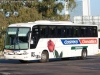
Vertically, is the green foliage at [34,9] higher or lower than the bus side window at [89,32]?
higher

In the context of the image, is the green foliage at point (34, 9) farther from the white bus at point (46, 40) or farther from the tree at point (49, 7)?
the white bus at point (46, 40)

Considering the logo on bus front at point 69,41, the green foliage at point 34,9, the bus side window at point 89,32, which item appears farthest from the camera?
the green foliage at point 34,9

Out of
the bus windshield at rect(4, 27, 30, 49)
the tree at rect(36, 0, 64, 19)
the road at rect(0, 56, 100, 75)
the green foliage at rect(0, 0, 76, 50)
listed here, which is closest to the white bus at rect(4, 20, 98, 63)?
the bus windshield at rect(4, 27, 30, 49)

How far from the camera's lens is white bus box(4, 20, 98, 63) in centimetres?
2844

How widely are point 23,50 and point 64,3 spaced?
3590 cm

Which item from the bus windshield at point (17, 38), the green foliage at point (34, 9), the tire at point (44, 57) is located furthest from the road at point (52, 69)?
the green foliage at point (34, 9)

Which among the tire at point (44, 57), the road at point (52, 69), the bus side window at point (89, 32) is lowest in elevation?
the road at point (52, 69)

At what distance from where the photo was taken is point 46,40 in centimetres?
2978

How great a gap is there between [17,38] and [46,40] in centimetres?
234

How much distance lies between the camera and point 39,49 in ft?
95.7

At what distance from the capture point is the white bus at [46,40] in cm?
2844

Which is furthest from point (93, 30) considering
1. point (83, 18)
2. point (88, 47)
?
point (83, 18)

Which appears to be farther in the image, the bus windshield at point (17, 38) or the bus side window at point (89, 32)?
the bus side window at point (89, 32)

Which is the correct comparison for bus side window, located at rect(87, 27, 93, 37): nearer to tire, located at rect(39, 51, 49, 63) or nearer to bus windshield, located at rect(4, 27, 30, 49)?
tire, located at rect(39, 51, 49, 63)
